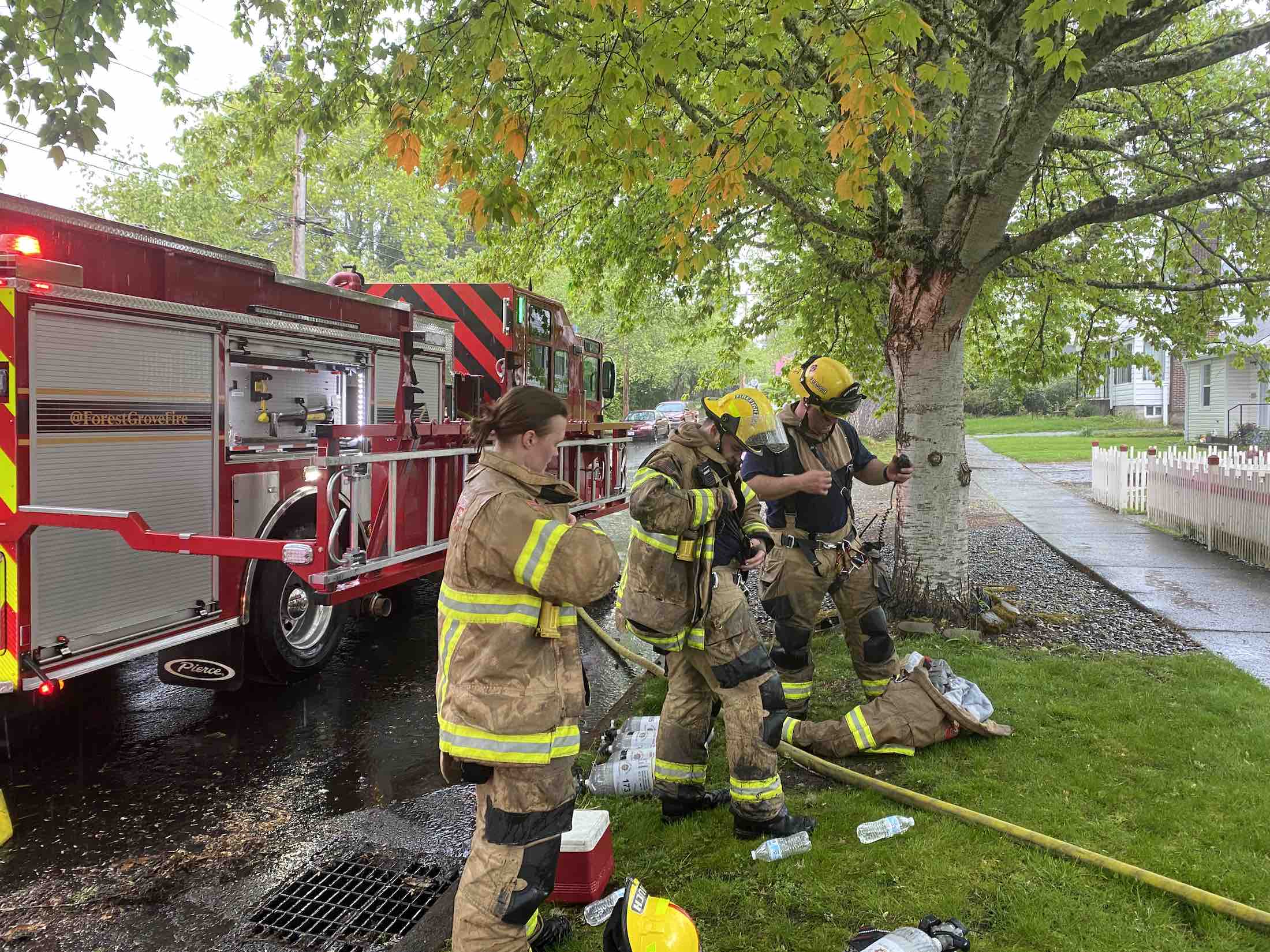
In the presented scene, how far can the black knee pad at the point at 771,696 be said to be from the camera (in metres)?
3.31

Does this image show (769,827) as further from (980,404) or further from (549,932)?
(980,404)

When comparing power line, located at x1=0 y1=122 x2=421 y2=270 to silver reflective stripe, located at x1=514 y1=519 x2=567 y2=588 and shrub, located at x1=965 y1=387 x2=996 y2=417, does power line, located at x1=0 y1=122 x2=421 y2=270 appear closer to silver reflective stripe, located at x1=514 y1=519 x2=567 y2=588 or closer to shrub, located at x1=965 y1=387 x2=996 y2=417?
silver reflective stripe, located at x1=514 y1=519 x2=567 y2=588

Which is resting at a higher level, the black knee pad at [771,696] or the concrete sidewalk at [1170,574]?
the black knee pad at [771,696]

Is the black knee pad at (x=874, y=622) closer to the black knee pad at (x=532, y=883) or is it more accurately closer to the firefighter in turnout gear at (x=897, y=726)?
the firefighter in turnout gear at (x=897, y=726)

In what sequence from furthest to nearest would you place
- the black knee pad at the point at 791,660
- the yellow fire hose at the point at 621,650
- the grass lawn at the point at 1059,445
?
1. the grass lawn at the point at 1059,445
2. the yellow fire hose at the point at 621,650
3. the black knee pad at the point at 791,660

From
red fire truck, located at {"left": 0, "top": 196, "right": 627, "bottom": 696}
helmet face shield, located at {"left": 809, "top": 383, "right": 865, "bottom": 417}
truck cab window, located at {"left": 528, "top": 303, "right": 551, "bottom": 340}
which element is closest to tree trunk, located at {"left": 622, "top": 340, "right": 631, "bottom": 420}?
truck cab window, located at {"left": 528, "top": 303, "right": 551, "bottom": 340}

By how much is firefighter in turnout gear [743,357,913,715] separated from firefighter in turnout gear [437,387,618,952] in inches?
77.4

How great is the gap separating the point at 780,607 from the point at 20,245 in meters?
3.77

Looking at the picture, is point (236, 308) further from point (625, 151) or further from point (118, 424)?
point (625, 151)

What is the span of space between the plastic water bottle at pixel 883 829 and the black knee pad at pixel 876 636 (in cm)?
120

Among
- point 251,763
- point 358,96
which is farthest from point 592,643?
point 358,96

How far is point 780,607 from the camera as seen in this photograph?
4.19 m

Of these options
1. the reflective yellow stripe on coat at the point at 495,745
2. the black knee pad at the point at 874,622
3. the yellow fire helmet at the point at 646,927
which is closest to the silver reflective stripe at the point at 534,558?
the reflective yellow stripe on coat at the point at 495,745

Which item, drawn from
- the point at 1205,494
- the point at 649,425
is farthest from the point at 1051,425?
the point at 1205,494
